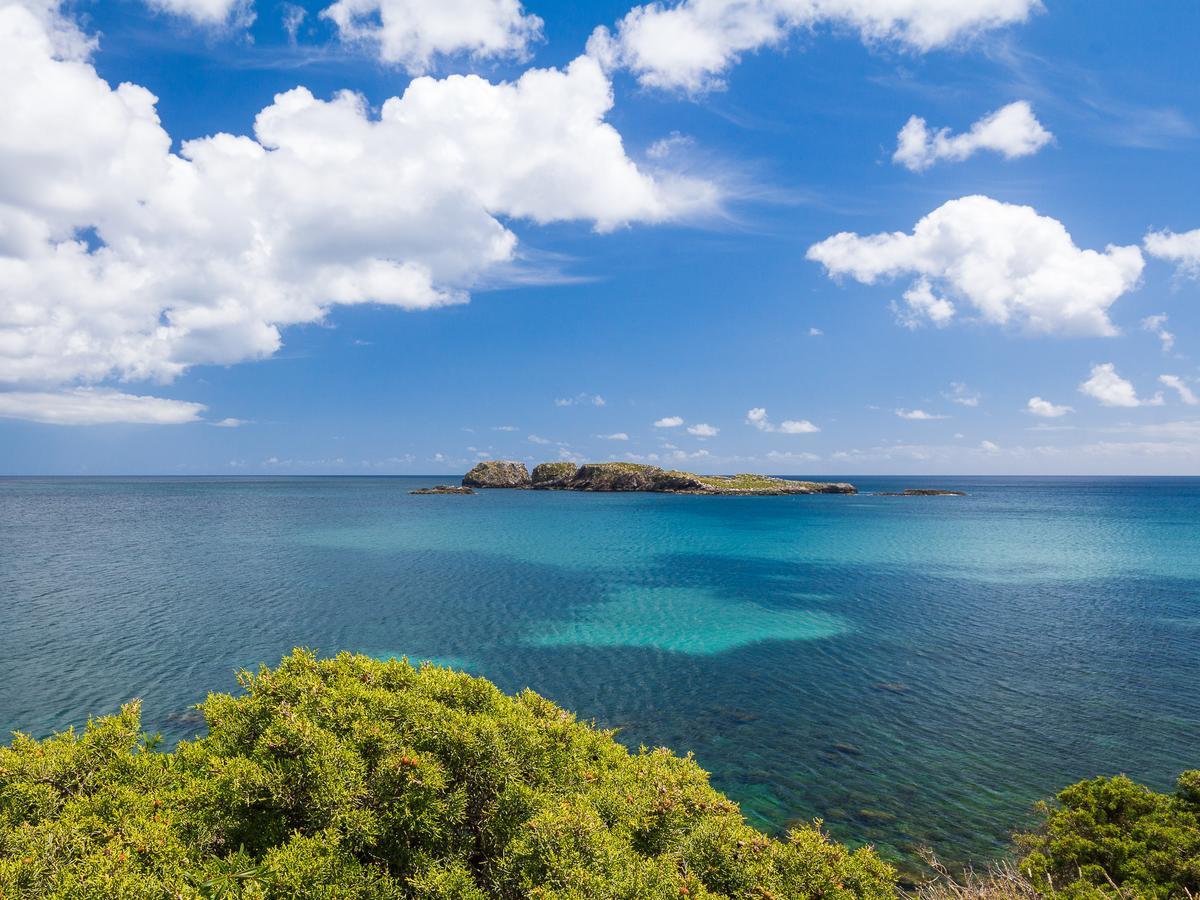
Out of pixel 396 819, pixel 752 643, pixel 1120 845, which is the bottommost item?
pixel 752 643

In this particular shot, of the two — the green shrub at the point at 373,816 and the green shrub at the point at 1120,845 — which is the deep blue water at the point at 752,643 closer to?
the green shrub at the point at 1120,845

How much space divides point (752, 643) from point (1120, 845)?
24432mm

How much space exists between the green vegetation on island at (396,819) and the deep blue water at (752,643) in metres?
9.70

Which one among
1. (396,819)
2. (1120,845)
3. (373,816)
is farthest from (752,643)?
(373,816)

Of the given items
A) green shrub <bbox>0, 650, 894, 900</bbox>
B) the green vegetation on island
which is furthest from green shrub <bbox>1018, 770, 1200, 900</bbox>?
green shrub <bbox>0, 650, 894, 900</bbox>

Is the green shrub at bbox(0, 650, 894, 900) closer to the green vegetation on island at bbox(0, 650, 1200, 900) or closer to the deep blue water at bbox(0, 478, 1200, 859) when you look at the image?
the green vegetation on island at bbox(0, 650, 1200, 900)

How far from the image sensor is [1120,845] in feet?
39.4

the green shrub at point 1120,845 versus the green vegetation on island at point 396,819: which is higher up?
the green vegetation on island at point 396,819

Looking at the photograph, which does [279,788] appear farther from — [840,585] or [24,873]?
[840,585]

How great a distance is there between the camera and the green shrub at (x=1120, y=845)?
11.0 metres

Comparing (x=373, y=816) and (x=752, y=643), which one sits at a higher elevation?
(x=373, y=816)

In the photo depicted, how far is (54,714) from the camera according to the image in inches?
942

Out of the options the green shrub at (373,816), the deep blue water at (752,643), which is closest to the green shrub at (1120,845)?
the deep blue water at (752,643)

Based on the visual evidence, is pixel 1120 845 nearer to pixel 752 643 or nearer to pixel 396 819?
pixel 396 819
